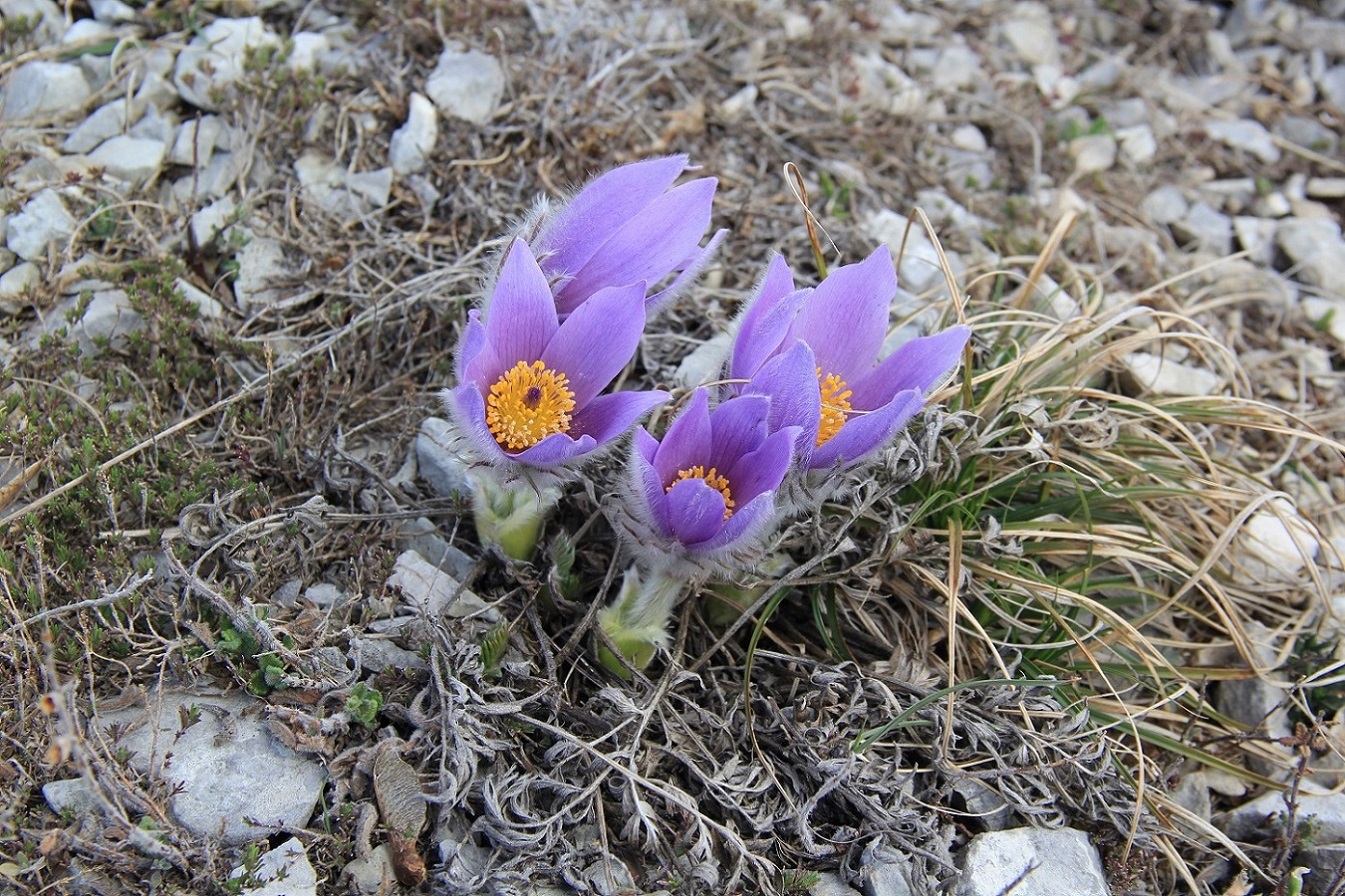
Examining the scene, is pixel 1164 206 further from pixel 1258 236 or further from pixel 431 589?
pixel 431 589

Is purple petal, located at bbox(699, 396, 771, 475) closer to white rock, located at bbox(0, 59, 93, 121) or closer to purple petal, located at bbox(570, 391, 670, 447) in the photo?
purple petal, located at bbox(570, 391, 670, 447)

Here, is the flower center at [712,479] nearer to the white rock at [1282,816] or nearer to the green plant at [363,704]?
the green plant at [363,704]

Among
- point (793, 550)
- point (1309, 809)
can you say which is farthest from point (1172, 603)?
point (793, 550)

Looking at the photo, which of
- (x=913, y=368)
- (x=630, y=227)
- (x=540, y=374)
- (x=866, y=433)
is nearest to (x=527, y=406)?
(x=540, y=374)

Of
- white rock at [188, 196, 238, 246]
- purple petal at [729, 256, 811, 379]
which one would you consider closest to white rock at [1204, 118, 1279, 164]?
purple petal at [729, 256, 811, 379]

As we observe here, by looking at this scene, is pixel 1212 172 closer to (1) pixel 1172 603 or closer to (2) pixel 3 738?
(1) pixel 1172 603

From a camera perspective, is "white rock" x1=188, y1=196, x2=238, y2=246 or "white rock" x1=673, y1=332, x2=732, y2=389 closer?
"white rock" x1=673, y1=332, x2=732, y2=389
